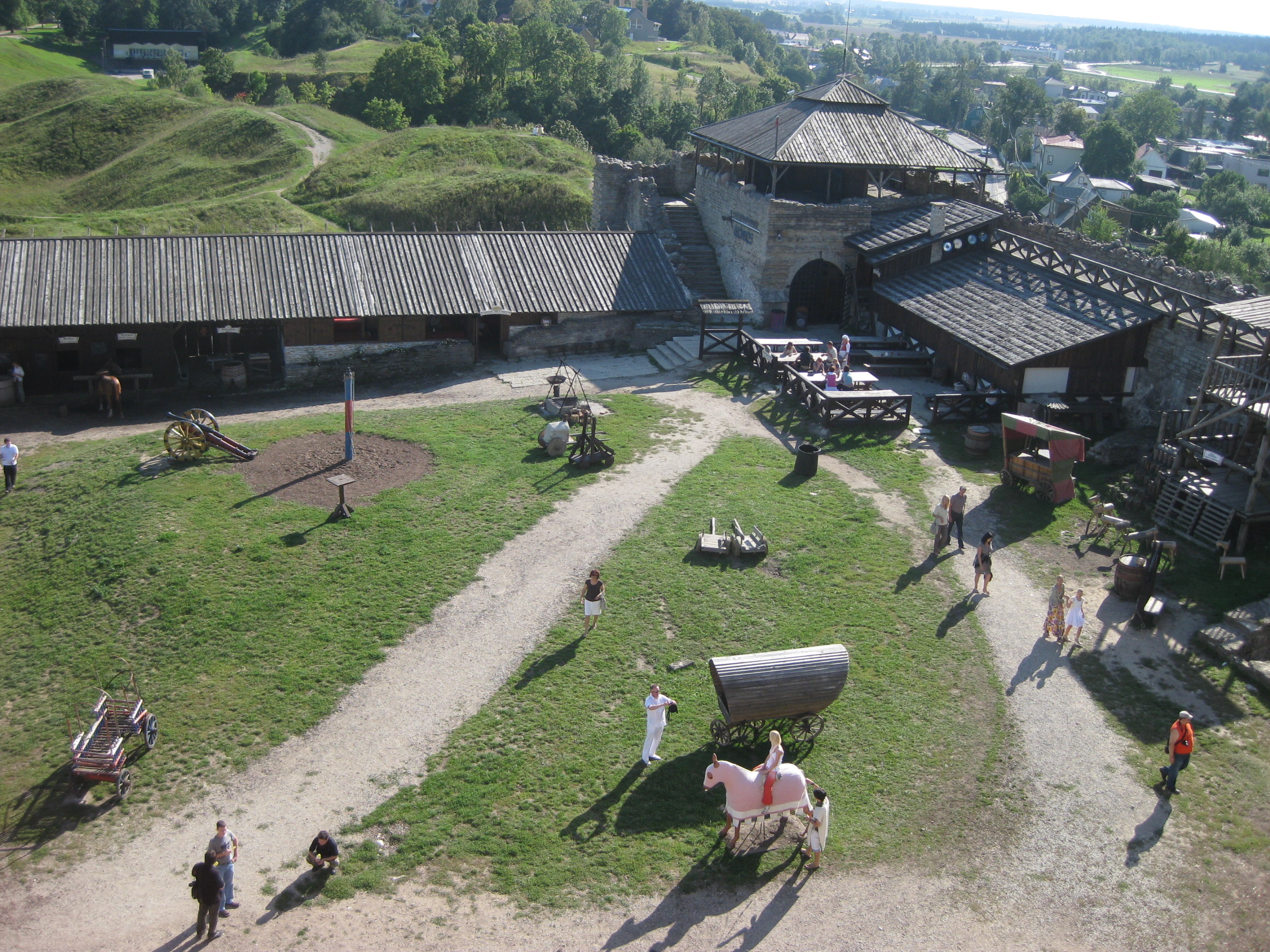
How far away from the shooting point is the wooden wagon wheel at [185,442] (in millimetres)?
25344

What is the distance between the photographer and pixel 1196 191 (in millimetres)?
147750

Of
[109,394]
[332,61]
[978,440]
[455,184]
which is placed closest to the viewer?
[978,440]

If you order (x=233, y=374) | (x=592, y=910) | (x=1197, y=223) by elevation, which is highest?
(x=592, y=910)

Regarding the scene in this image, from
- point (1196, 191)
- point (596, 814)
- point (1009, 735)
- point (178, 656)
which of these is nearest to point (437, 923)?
point (596, 814)

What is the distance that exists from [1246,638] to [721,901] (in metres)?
11.9

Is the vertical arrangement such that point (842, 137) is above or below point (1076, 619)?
above

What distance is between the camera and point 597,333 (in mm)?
34688

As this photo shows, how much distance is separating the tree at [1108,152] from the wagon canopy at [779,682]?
147 metres

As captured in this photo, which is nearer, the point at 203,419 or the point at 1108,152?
the point at 203,419

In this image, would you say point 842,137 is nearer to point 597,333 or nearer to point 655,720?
point 597,333

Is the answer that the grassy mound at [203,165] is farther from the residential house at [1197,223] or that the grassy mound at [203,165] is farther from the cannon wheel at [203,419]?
the residential house at [1197,223]

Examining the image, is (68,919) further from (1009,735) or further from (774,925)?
(1009,735)

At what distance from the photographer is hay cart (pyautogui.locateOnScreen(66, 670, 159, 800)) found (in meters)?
15.5

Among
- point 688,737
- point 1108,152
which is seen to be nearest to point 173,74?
point 688,737
